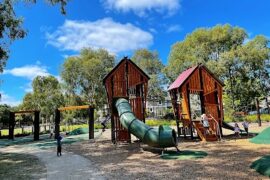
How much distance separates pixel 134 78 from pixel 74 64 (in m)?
33.6

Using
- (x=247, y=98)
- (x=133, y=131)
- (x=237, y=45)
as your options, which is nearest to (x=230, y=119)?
(x=247, y=98)

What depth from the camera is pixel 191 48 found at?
48.3 m

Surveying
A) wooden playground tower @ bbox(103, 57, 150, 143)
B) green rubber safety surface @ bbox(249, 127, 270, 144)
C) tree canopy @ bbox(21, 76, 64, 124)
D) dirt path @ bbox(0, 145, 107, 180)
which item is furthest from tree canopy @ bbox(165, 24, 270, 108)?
dirt path @ bbox(0, 145, 107, 180)

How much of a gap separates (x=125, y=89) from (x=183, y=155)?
837cm

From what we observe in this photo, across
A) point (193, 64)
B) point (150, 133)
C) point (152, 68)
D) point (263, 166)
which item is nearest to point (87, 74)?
point (152, 68)

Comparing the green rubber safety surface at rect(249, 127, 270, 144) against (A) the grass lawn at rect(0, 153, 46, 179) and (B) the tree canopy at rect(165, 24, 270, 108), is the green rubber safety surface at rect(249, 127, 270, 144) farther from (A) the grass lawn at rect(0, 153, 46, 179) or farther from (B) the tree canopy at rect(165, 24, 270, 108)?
(B) the tree canopy at rect(165, 24, 270, 108)

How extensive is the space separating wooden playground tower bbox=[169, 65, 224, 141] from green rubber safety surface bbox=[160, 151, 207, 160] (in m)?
5.13

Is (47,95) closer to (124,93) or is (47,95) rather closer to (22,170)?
(124,93)

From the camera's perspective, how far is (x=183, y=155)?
1288cm

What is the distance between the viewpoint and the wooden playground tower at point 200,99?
62.7 feet

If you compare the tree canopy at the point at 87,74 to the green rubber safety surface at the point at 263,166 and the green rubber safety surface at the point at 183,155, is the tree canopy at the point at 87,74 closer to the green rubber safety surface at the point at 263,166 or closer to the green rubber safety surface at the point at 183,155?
the green rubber safety surface at the point at 183,155

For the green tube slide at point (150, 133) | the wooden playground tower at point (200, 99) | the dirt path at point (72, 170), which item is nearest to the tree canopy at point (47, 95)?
the wooden playground tower at point (200, 99)

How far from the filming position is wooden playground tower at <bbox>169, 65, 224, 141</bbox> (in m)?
19.1

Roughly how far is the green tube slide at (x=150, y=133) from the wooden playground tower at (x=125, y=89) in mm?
2809
